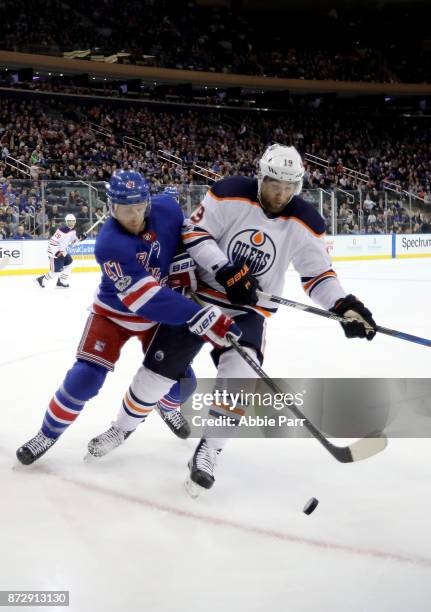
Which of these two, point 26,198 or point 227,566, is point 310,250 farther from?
point 26,198

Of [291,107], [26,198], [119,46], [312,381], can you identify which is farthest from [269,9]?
[312,381]

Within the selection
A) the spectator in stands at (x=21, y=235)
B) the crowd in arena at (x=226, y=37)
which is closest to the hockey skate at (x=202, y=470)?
the spectator in stands at (x=21, y=235)

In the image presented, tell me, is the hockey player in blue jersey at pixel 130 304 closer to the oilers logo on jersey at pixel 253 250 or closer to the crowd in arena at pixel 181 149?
the oilers logo on jersey at pixel 253 250

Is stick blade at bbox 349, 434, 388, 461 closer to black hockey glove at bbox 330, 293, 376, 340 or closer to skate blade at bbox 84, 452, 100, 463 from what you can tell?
black hockey glove at bbox 330, 293, 376, 340

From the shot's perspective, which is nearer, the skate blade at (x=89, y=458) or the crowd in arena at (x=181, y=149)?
the skate blade at (x=89, y=458)

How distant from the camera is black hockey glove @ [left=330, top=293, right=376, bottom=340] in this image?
276 cm

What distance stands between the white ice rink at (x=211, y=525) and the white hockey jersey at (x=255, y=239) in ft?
2.37

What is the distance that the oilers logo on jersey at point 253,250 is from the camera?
2.79m

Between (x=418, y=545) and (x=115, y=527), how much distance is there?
0.98m

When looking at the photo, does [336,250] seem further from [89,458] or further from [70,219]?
[89,458]

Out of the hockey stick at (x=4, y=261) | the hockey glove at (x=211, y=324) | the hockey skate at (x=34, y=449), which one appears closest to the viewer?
the hockey glove at (x=211, y=324)

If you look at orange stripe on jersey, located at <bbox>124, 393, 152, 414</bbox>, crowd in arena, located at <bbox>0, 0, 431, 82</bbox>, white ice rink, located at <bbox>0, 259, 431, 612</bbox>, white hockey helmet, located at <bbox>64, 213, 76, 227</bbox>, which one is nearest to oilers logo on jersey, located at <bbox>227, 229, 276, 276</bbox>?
orange stripe on jersey, located at <bbox>124, 393, 152, 414</bbox>

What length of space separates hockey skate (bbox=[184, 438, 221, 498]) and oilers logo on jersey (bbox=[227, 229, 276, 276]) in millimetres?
717

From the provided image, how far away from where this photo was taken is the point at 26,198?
1095cm
